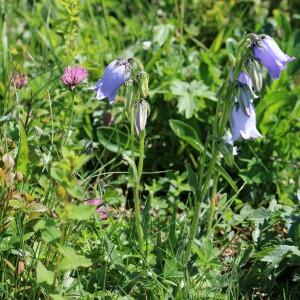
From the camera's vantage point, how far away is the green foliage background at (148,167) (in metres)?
2.16

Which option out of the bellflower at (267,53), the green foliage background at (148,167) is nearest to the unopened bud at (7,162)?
the green foliage background at (148,167)

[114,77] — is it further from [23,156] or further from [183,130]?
[183,130]

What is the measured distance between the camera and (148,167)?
10.4 feet

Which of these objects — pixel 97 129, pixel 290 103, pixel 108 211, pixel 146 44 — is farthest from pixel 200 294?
pixel 146 44

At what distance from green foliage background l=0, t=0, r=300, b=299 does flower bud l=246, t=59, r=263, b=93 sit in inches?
12.5

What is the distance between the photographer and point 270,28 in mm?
3531

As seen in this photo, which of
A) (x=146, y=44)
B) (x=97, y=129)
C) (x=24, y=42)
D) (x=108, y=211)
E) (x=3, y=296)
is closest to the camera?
(x=3, y=296)

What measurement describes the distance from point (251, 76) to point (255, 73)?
18 millimetres

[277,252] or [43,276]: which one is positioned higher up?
[43,276]

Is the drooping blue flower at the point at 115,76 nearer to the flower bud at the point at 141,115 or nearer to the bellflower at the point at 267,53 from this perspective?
the flower bud at the point at 141,115

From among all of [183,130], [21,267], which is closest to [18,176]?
[21,267]

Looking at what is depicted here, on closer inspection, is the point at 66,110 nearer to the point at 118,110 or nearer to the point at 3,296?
the point at 118,110

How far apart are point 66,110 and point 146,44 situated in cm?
64

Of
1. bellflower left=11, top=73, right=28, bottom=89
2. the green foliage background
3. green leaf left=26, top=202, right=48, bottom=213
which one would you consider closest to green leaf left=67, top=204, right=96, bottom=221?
the green foliage background
